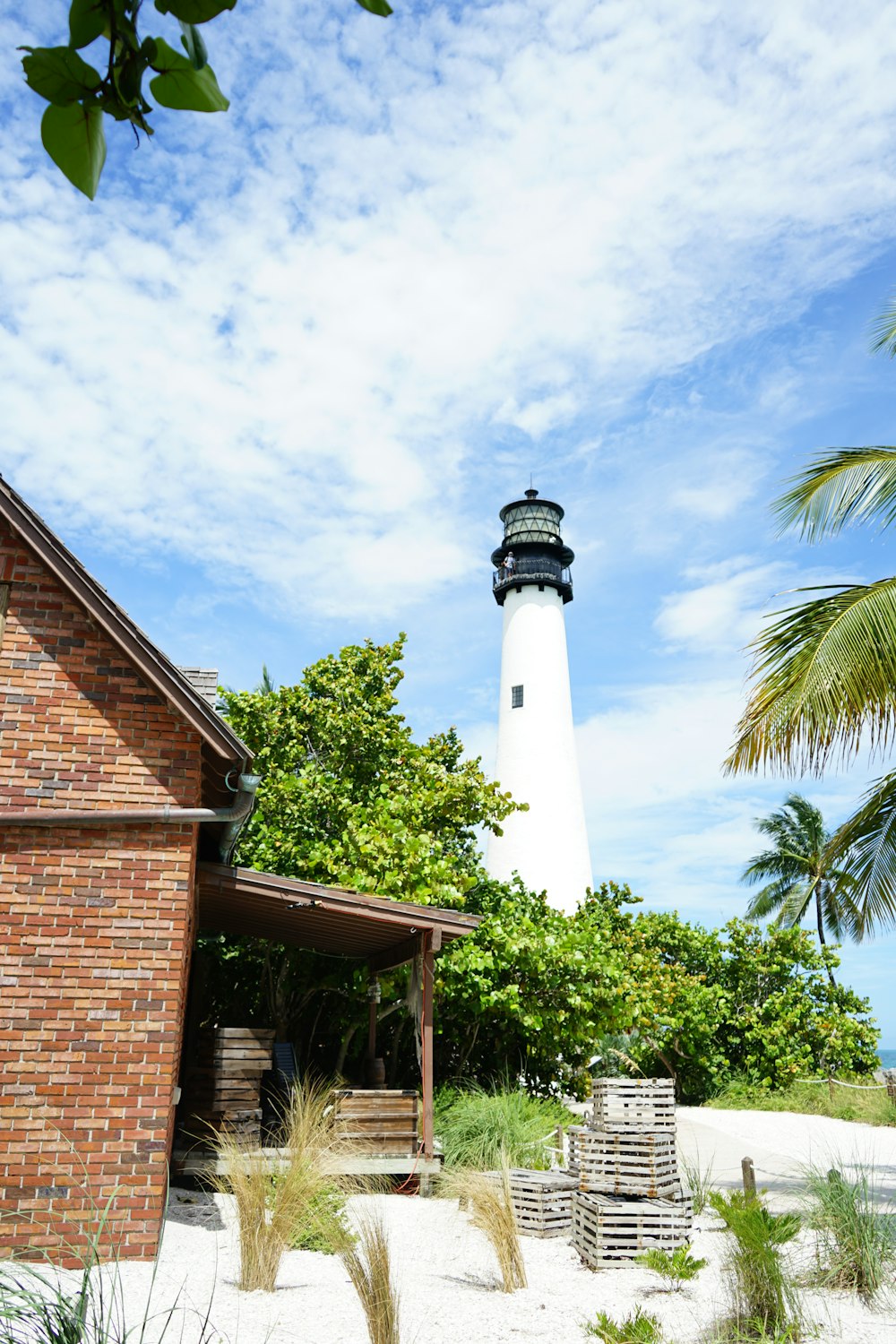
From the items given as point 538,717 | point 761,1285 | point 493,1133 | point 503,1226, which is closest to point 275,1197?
point 503,1226

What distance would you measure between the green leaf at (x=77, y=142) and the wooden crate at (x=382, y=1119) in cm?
1020

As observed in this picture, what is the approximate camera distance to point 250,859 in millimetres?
16172

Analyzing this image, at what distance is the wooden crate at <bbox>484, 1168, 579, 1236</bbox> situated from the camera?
8703 mm

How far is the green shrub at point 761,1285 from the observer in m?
5.53

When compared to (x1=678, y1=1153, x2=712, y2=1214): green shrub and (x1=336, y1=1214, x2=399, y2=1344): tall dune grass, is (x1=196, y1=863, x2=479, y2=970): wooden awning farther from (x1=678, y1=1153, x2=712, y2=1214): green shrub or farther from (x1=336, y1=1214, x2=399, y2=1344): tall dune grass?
(x1=336, y1=1214, x2=399, y2=1344): tall dune grass

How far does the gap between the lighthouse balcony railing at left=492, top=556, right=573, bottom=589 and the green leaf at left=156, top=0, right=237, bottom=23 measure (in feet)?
93.0

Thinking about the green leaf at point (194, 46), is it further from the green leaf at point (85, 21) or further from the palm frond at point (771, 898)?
the palm frond at point (771, 898)

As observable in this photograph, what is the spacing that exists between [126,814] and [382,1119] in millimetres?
4981

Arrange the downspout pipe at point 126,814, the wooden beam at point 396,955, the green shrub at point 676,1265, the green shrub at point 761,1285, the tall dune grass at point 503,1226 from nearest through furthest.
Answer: the green shrub at point 761,1285
the green shrub at point 676,1265
the tall dune grass at point 503,1226
the downspout pipe at point 126,814
the wooden beam at point 396,955

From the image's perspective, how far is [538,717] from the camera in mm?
27844

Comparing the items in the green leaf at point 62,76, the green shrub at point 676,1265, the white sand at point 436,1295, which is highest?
Answer: the green leaf at point 62,76

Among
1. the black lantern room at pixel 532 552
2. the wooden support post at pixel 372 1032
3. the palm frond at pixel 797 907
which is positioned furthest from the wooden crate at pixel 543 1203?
the palm frond at pixel 797 907

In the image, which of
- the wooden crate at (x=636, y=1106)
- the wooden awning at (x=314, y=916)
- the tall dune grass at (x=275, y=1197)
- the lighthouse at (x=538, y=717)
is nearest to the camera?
the tall dune grass at (x=275, y=1197)

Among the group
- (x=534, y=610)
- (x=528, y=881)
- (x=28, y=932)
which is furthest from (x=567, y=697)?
(x=28, y=932)
